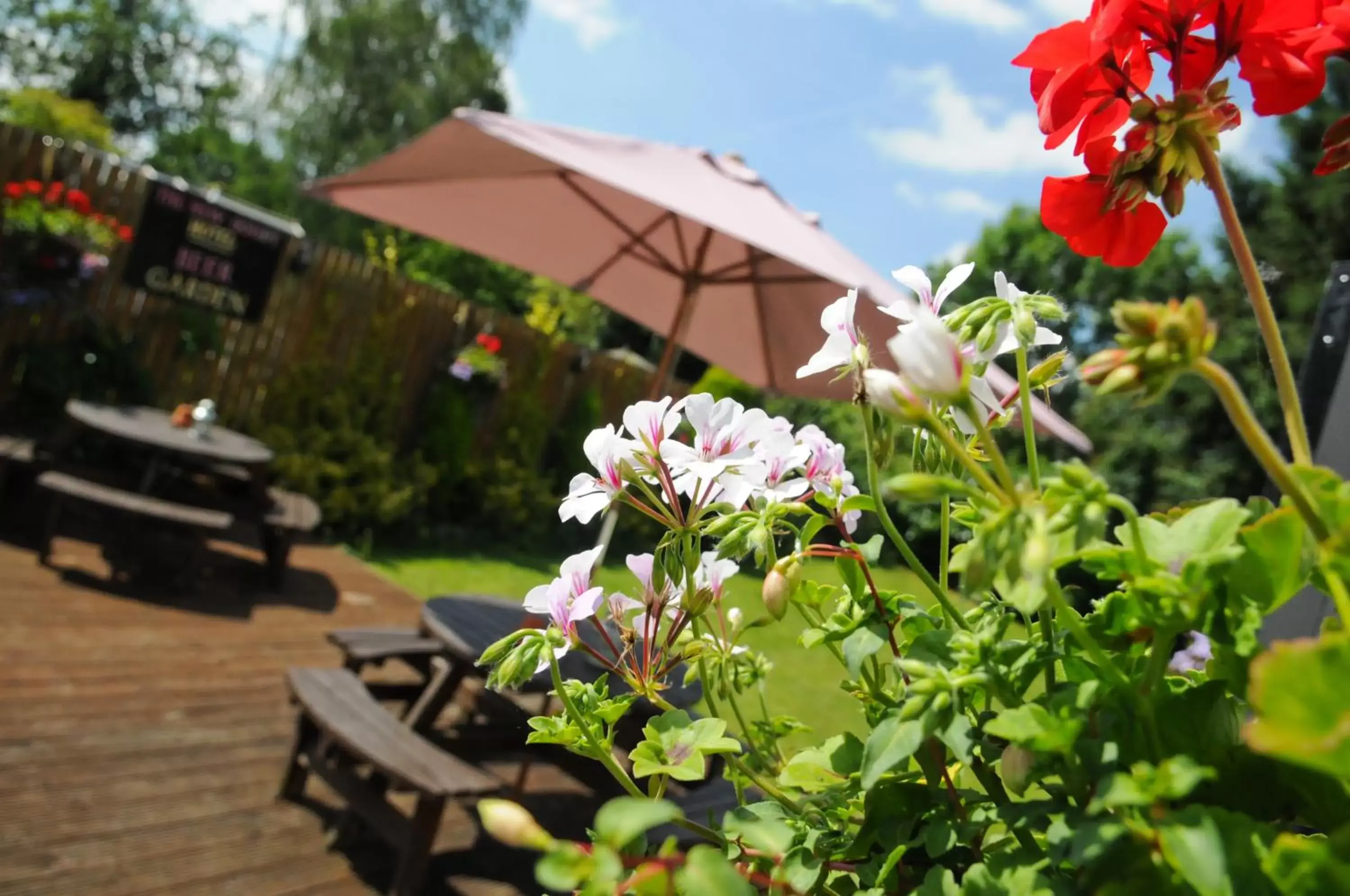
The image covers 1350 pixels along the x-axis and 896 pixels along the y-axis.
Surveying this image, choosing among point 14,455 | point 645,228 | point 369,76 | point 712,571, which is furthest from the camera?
point 369,76

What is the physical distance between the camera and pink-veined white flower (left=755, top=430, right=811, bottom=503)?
61cm

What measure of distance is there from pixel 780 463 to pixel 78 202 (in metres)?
6.00

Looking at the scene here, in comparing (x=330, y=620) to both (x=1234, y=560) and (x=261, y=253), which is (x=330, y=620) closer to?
(x=261, y=253)

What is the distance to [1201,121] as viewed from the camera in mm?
495

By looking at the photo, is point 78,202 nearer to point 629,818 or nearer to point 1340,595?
point 629,818

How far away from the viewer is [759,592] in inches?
27.1

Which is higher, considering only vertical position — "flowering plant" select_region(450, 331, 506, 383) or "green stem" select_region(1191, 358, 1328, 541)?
"green stem" select_region(1191, 358, 1328, 541)

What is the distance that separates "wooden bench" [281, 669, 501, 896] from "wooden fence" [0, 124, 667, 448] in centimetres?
392

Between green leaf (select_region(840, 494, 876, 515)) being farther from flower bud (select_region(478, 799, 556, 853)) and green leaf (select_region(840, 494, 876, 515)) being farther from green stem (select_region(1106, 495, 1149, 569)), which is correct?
flower bud (select_region(478, 799, 556, 853))

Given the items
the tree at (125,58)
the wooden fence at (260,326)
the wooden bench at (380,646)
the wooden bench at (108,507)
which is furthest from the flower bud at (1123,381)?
the tree at (125,58)

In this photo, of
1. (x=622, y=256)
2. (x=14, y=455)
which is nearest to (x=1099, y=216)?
(x=622, y=256)

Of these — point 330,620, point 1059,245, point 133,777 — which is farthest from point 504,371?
point 1059,245

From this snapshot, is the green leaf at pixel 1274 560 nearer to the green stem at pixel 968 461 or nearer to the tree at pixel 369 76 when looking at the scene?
the green stem at pixel 968 461

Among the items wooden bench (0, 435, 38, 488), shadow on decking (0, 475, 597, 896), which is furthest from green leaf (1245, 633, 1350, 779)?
wooden bench (0, 435, 38, 488)
